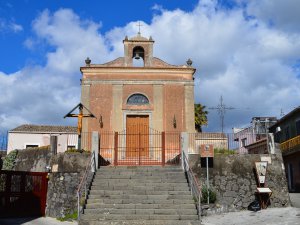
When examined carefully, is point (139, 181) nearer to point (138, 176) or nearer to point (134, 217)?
point (138, 176)

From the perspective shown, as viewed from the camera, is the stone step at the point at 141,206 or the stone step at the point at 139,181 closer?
the stone step at the point at 141,206

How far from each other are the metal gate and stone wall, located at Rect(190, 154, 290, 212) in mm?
3897

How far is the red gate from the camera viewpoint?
15156 millimetres

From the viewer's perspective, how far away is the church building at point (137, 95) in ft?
66.3

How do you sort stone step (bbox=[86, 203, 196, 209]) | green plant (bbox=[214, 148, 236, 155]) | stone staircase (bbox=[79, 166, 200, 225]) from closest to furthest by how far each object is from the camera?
stone staircase (bbox=[79, 166, 200, 225]), stone step (bbox=[86, 203, 196, 209]), green plant (bbox=[214, 148, 236, 155])

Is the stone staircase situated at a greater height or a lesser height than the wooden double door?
lesser

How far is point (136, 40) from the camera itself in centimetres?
2141

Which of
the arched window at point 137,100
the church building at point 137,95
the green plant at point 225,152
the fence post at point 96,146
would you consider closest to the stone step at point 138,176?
the fence post at point 96,146

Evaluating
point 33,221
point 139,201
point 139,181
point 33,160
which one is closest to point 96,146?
point 139,181

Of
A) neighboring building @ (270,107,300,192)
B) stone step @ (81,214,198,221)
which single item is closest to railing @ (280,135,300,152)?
neighboring building @ (270,107,300,192)

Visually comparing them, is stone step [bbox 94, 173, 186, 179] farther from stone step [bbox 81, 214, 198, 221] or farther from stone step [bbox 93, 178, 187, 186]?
stone step [bbox 81, 214, 198, 221]

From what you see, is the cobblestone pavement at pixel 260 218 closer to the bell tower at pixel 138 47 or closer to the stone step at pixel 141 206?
the stone step at pixel 141 206

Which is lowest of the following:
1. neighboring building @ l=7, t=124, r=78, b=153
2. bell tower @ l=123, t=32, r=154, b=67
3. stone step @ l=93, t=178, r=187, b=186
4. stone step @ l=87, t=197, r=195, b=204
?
stone step @ l=87, t=197, r=195, b=204

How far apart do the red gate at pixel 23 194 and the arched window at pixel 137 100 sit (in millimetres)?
6725
